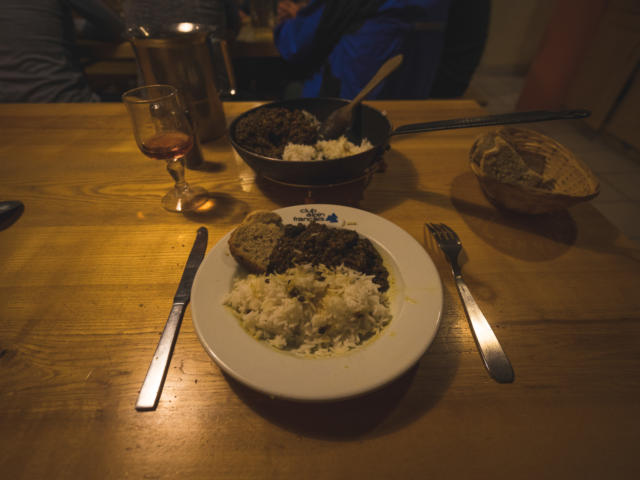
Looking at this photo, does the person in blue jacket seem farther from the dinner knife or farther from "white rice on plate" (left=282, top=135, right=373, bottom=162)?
the dinner knife

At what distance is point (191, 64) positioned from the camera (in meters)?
1.61

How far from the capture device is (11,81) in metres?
2.71

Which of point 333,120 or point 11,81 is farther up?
point 333,120

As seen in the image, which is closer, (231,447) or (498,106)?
(231,447)

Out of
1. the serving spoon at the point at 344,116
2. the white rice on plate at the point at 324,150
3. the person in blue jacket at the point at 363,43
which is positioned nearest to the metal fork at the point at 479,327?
the white rice on plate at the point at 324,150

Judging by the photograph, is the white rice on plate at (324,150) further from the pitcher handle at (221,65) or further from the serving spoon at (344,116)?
the pitcher handle at (221,65)

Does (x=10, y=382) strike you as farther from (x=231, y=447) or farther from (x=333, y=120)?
(x=333, y=120)

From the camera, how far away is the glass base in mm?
1420

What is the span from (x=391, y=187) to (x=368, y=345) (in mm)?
932

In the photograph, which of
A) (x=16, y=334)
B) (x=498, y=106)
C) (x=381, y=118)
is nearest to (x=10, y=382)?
(x=16, y=334)

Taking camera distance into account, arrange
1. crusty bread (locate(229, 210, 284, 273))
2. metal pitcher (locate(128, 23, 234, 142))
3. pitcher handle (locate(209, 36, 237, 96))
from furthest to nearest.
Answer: pitcher handle (locate(209, 36, 237, 96)), metal pitcher (locate(128, 23, 234, 142)), crusty bread (locate(229, 210, 284, 273))

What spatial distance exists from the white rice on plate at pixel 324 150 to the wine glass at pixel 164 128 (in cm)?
45

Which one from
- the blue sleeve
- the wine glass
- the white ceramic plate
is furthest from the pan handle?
the blue sleeve

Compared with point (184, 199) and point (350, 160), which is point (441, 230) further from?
point (184, 199)
